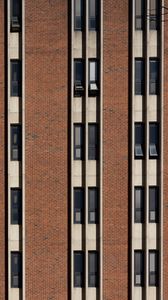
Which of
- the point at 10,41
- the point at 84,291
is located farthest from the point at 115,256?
the point at 10,41

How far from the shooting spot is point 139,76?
1984cm

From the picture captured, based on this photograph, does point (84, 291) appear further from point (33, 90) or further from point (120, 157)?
point (33, 90)

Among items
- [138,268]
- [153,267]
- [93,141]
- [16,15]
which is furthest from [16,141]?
[153,267]

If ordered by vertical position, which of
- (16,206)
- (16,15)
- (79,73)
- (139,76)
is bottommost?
(16,206)

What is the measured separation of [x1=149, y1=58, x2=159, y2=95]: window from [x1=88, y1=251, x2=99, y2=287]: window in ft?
30.3

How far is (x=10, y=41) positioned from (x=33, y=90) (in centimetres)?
290

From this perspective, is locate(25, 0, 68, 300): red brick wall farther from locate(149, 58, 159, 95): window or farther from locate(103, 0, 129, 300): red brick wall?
locate(149, 58, 159, 95): window

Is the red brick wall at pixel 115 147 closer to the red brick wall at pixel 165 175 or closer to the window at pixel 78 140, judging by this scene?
the window at pixel 78 140

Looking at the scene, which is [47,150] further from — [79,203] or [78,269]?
[78,269]

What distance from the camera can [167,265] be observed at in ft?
64.7

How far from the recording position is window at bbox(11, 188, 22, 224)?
19.7 meters

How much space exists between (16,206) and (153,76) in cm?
1018

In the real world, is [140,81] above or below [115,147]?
above

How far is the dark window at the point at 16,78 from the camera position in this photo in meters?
19.7
